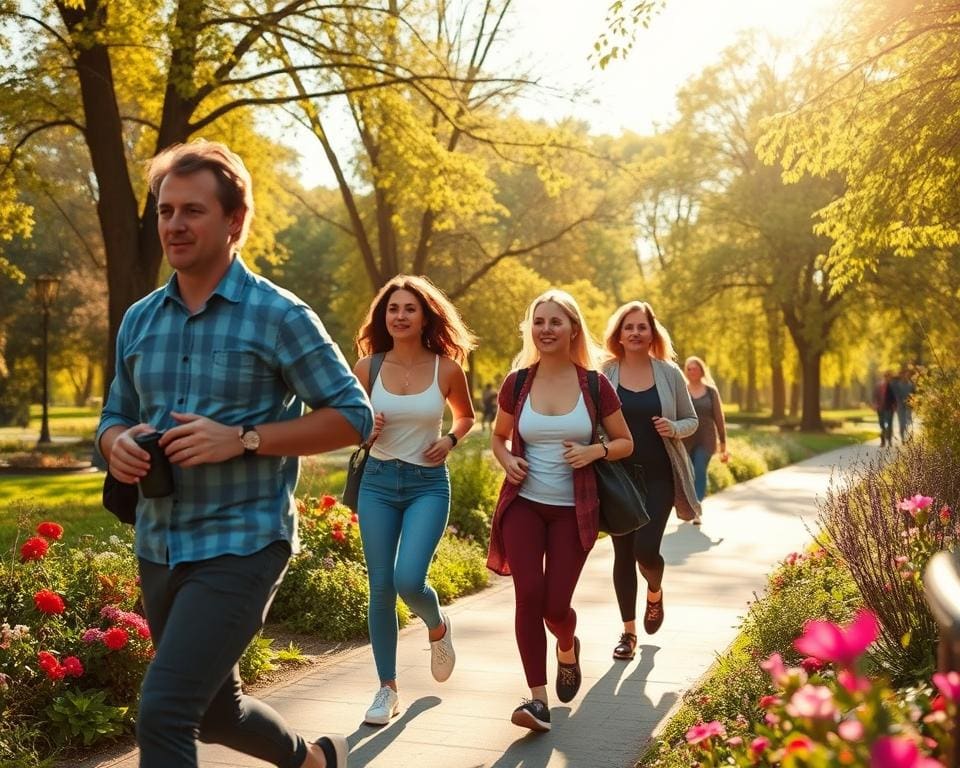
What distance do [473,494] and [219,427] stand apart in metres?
9.41

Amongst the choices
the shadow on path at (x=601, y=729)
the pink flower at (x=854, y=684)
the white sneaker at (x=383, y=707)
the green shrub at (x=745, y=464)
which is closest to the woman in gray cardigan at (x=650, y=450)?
the shadow on path at (x=601, y=729)

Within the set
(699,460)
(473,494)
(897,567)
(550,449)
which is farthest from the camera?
(699,460)

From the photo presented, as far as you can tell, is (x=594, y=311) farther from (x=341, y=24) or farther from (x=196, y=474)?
(x=196, y=474)

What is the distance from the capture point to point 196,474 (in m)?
3.30

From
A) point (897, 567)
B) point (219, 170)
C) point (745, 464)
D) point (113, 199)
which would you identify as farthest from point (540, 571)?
point (745, 464)

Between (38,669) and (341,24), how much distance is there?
1468 centimetres

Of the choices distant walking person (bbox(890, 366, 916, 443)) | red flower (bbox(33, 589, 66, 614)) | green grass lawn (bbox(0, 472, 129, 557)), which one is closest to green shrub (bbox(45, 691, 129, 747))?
red flower (bbox(33, 589, 66, 614))

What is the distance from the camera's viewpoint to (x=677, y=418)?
775cm

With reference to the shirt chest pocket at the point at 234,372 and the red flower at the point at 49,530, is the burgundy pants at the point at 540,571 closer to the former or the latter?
the red flower at the point at 49,530

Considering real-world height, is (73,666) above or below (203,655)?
below

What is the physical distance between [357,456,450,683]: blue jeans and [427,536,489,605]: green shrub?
10.1ft

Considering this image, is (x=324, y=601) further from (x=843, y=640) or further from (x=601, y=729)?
(x=843, y=640)

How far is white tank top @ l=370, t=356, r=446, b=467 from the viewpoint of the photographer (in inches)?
243

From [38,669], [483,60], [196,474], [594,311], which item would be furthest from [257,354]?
[594,311]
